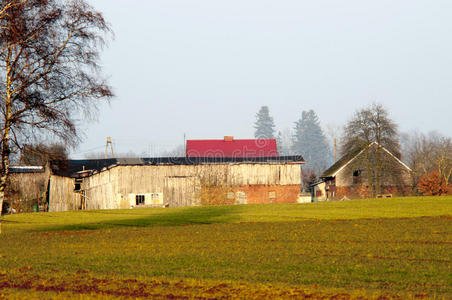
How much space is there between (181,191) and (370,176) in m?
25.0

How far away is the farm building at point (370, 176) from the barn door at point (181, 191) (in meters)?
23.0

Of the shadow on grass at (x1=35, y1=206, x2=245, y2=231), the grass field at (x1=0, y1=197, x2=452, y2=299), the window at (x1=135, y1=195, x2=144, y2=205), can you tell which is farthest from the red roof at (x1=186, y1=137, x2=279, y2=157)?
the grass field at (x1=0, y1=197, x2=452, y2=299)

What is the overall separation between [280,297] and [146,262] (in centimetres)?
676

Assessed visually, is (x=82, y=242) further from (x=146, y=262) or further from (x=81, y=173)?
(x=81, y=173)

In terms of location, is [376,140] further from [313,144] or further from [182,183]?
[313,144]

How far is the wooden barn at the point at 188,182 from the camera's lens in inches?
2509

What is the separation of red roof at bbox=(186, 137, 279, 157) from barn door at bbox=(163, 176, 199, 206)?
76.1 ft

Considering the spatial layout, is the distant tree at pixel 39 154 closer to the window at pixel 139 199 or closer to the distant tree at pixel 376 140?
the window at pixel 139 199

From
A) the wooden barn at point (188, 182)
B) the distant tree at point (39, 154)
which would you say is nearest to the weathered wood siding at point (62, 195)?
the wooden barn at point (188, 182)

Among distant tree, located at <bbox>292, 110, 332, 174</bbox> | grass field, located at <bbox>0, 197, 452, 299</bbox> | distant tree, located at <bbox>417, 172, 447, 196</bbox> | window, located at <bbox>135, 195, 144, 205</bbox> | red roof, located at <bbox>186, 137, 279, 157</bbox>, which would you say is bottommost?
grass field, located at <bbox>0, 197, 452, 299</bbox>

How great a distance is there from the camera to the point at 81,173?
70500mm

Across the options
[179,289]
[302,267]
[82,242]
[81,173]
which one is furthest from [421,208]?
[81,173]

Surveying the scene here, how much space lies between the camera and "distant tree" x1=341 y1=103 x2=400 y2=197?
74500 millimetres

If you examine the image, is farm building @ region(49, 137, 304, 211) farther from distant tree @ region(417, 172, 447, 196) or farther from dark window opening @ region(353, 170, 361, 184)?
distant tree @ region(417, 172, 447, 196)
